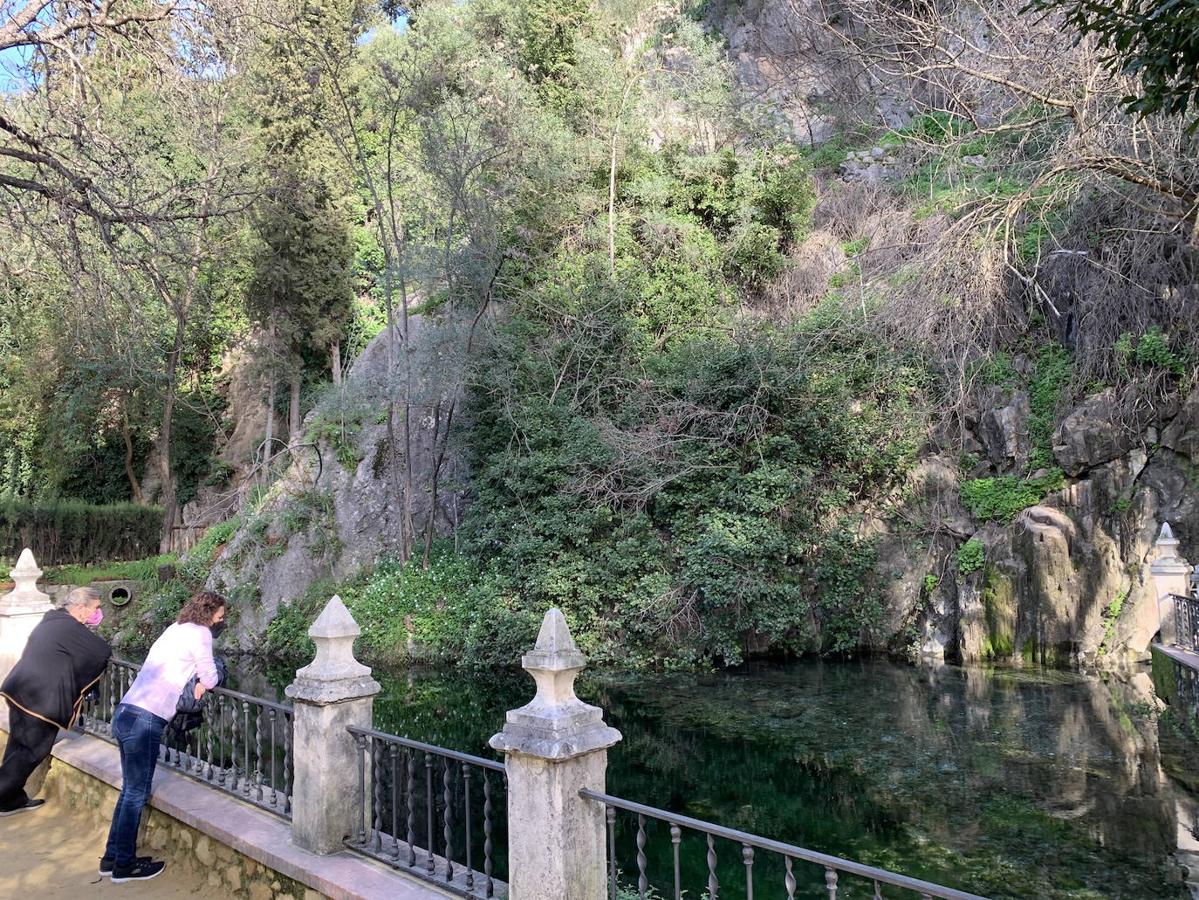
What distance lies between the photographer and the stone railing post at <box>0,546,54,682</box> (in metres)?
7.84

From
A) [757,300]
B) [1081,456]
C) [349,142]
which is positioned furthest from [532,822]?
[349,142]

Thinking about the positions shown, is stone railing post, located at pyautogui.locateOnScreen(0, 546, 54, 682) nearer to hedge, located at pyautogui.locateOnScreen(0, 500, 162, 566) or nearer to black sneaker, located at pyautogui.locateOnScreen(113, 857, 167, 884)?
black sneaker, located at pyautogui.locateOnScreen(113, 857, 167, 884)

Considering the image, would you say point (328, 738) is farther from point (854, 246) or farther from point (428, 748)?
point (854, 246)

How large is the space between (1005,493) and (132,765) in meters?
13.7

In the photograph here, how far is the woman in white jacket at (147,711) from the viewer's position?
16.1 feet

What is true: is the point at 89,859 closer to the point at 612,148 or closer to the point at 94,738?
the point at 94,738

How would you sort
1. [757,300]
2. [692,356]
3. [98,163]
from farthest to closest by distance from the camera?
[757,300] < [692,356] < [98,163]

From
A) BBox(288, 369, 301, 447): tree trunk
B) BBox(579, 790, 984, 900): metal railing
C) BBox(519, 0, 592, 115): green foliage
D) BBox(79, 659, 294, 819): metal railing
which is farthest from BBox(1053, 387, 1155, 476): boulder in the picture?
BBox(288, 369, 301, 447): tree trunk

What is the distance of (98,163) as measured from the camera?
744 cm

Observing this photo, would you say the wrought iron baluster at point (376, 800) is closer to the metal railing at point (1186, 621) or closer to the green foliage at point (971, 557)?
the metal railing at point (1186, 621)

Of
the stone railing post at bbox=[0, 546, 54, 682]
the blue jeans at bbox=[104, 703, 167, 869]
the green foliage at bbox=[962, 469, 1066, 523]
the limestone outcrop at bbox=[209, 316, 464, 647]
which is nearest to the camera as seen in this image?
the blue jeans at bbox=[104, 703, 167, 869]

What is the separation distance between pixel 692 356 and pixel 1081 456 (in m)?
6.99

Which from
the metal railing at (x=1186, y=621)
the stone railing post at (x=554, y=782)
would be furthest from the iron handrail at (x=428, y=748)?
the metal railing at (x=1186, y=621)

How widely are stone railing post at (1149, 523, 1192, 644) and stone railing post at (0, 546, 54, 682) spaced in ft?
44.1
